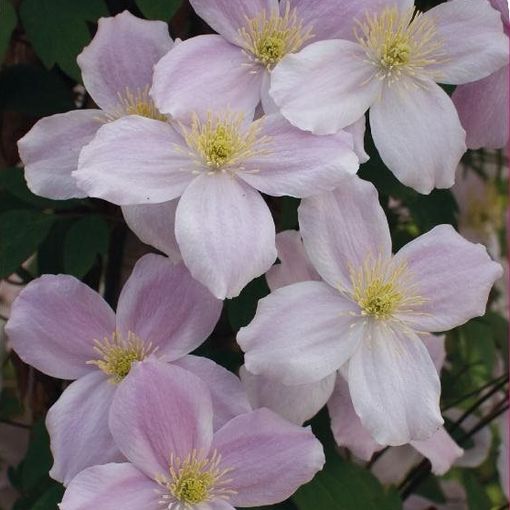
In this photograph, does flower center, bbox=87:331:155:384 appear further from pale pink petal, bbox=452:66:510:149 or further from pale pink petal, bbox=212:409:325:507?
pale pink petal, bbox=452:66:510:149

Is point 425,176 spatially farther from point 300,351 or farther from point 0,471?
point 0,471

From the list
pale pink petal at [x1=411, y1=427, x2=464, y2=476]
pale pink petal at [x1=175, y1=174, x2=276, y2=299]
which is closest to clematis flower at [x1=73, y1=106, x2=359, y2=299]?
pale pink petal at [x1=175, y1=174, x2=276, y2=299]

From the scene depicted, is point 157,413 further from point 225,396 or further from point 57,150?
point 57,150

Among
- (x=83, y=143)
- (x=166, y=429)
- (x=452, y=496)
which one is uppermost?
(x=83, y=143)

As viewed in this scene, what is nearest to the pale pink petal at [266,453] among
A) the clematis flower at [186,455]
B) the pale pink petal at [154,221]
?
the clematis flower at [186,455]

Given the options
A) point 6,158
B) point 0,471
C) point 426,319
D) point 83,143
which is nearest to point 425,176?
point 426,319

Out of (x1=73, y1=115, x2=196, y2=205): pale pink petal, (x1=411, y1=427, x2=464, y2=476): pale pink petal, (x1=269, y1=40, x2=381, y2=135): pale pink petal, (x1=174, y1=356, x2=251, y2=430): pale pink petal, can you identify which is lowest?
(x1=411, y1=427, x2=464, y2=476): pale pink petal
